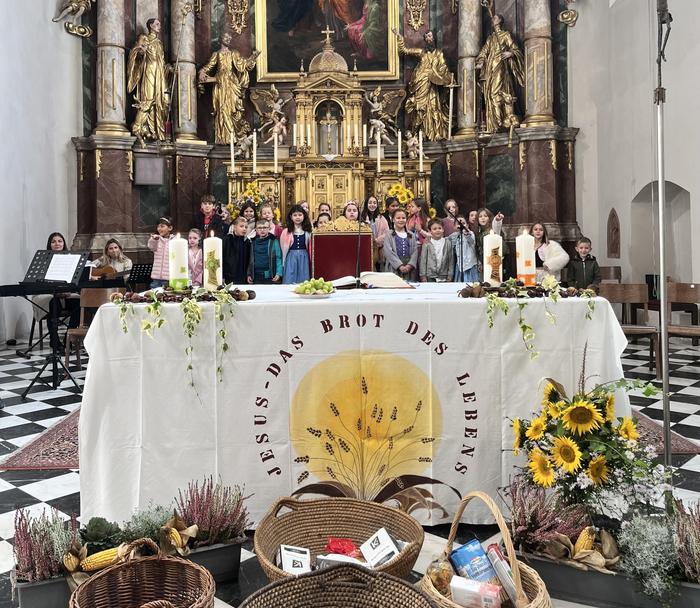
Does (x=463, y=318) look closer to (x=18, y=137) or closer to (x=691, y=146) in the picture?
(x=691, y=146)

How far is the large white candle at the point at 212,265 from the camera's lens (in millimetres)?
3295

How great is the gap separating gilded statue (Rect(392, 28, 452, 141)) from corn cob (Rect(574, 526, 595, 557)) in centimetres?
975

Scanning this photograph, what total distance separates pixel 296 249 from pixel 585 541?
16.0 ft

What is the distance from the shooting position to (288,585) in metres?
2.06

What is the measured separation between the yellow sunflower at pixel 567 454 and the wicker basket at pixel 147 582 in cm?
138

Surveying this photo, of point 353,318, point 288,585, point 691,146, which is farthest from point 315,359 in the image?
point 691,146

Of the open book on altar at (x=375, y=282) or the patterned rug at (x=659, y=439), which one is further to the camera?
the patterned rug at (x=659, y=439)

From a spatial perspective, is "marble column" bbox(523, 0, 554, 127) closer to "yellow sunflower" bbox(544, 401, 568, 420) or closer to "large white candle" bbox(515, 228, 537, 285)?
"large white candle" bbox(515, 228, 537, 285)

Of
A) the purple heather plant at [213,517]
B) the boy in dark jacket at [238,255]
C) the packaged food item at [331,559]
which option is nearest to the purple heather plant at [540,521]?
the packaged food item at [331,559]

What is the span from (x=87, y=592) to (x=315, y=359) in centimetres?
135

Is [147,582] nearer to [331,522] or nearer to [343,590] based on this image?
[343,590]

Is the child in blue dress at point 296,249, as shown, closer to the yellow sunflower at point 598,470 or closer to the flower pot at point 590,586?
the yellow sunflower at point 598,470

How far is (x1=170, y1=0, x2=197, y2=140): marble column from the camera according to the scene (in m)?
11.2

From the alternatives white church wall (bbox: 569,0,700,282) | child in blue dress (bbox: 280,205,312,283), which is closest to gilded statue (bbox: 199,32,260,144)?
child in blue dress (bbox: 280,205,312,283)
